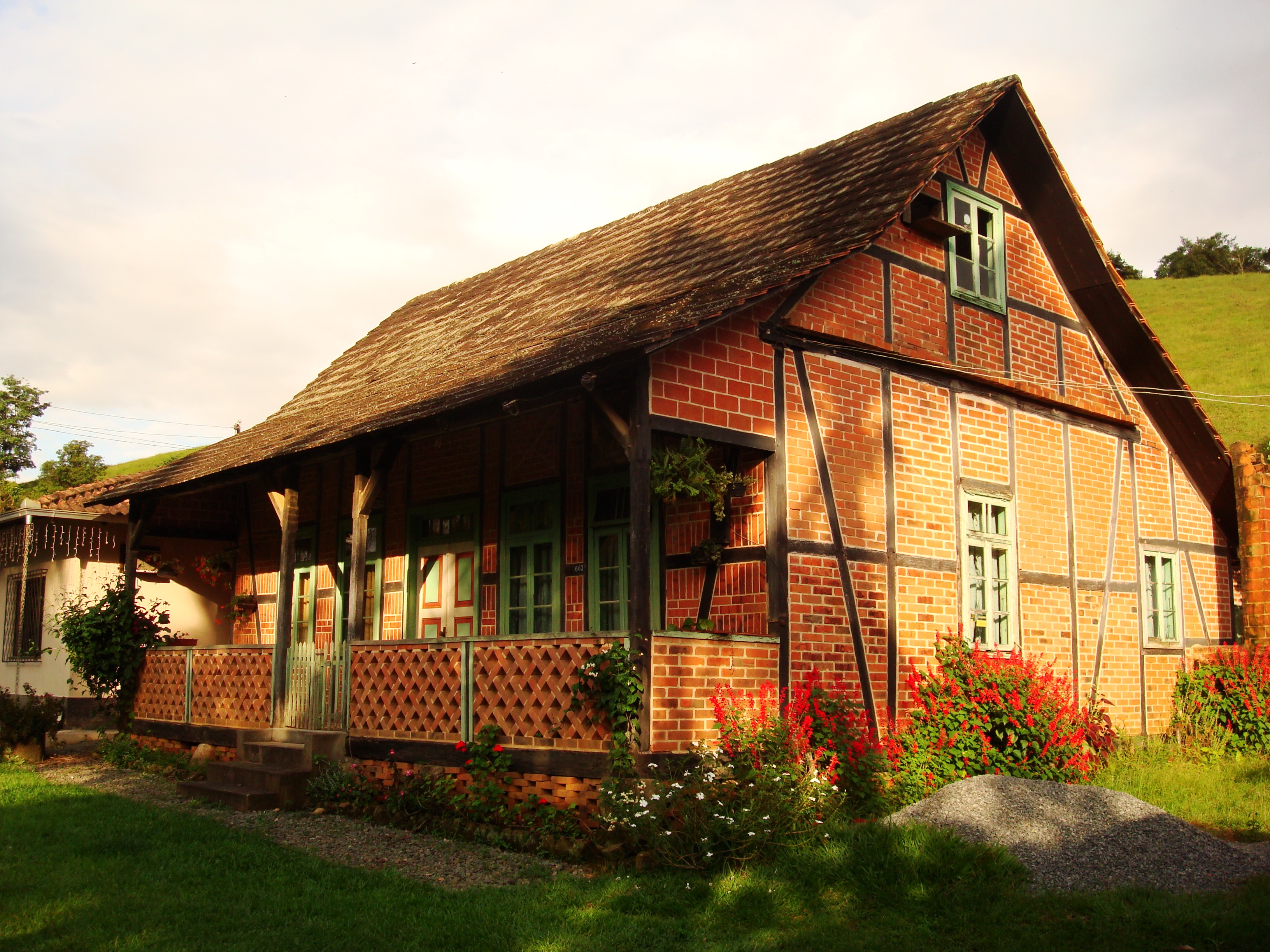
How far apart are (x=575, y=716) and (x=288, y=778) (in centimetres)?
364

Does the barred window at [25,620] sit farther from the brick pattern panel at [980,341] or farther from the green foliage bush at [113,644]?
the brick pattern panel at [980,341]

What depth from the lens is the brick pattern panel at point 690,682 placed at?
27.0 feet

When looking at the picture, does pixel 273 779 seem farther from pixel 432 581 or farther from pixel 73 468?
pixel 73 468

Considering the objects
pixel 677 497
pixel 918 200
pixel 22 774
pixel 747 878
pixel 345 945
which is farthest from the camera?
pixel 22 774

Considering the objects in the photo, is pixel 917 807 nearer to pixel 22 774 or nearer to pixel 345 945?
pixel 345 945

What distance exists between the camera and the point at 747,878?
6844 millimetres

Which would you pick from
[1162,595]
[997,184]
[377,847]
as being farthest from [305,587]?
[1162,595]

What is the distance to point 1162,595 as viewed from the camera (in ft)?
45.8

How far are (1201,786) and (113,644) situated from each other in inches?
502

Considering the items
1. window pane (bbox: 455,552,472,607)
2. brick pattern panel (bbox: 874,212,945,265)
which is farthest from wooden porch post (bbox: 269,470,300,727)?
brick pattern panel (bbox: 874,212,945,265)

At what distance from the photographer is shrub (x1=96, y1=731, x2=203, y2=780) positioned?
13.1 meters

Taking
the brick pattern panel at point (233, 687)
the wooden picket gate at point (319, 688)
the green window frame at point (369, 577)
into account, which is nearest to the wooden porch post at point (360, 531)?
the wooden picket gate at point (319, 688)

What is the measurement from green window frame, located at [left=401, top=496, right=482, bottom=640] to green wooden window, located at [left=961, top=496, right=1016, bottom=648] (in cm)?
535

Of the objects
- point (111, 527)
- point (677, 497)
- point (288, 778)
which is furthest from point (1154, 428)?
point (111, 527)
